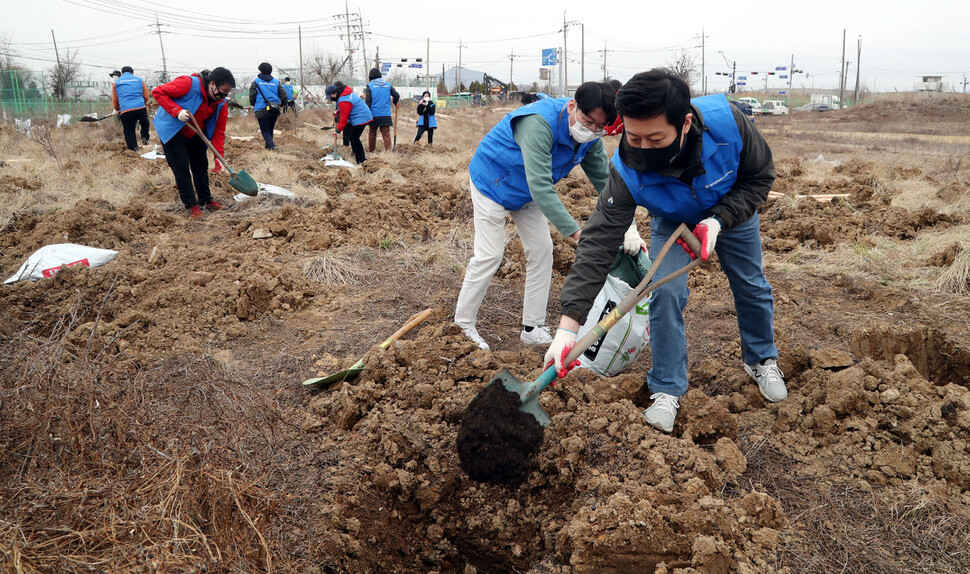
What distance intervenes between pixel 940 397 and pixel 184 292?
4.46m

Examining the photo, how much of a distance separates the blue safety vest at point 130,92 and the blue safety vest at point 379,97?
409 cm

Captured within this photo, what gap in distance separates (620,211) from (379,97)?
31.2 ft

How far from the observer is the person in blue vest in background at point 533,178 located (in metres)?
3.20

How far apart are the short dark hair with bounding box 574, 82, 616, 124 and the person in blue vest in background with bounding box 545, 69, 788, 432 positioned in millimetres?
538

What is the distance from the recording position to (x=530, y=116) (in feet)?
10.7

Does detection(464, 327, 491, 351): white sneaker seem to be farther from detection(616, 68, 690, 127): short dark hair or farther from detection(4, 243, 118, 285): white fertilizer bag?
detection(4, 243, 118, 285): white fertilizer bag

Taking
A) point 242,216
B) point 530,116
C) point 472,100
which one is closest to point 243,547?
point 530,116

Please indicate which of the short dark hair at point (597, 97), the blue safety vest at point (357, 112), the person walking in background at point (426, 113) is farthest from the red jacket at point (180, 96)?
the person walking in background at point (426, 113)

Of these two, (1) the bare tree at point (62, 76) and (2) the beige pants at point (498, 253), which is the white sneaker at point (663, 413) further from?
(1) the bare tree at point (62, 76)

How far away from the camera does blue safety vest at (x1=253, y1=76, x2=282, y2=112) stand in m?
10.7

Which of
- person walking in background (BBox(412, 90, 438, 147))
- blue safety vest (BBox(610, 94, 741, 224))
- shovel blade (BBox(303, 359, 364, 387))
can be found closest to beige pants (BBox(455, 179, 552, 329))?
shovel blade (BBox(303, 359, 364, 387))

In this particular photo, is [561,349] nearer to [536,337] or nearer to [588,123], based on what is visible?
[588,123]

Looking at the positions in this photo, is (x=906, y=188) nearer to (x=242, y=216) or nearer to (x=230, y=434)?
(x=242, y=216)

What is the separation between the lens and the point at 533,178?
3.22m
